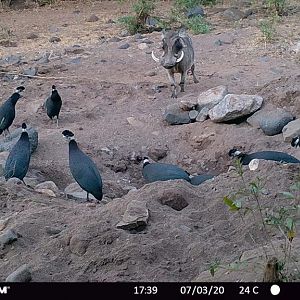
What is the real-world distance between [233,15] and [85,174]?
712 centimetres

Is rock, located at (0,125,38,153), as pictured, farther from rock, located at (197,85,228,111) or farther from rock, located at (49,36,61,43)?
rock, located at (49,36,61,43)

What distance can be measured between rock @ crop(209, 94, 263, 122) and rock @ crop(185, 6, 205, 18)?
5.03m

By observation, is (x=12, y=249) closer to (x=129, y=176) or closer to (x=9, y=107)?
(x=129, y=176)

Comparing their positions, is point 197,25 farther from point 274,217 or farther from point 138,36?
point 274,217

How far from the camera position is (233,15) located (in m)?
12.4

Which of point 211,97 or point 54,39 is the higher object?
point 211,97

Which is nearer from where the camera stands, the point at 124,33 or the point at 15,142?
the point at 15,142

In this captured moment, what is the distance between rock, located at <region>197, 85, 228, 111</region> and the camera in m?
8.11

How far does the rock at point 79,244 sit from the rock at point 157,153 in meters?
3.52

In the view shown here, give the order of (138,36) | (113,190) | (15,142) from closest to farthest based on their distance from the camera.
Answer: (113,190)
(15,142)
(138,36)

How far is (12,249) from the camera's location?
4.19m

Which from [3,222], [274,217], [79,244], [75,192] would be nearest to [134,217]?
[79,244]
